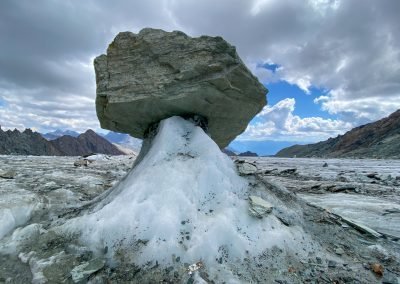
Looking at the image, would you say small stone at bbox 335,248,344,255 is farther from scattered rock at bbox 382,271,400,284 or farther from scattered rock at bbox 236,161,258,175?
scattered rock at bbox 236,161,258,175

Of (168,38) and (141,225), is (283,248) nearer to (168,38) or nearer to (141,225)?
(141,225)

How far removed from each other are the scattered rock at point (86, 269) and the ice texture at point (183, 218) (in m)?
0.29

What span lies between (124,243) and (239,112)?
240 inches

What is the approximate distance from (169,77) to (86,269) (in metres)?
5.40

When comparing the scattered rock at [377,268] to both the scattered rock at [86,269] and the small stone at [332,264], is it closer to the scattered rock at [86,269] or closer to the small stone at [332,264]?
the small stone at [332,264]

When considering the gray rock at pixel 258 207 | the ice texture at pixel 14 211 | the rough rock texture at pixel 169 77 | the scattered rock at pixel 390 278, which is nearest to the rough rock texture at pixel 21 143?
the ice texture at pixel 14 211

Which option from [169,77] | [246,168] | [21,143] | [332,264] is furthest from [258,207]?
[21,143]

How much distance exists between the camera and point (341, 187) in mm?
16703

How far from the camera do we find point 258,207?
755cm

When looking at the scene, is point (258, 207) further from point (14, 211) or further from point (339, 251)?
point (14, 211)

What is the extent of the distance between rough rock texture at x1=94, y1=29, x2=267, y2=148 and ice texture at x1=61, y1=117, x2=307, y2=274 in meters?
1.49

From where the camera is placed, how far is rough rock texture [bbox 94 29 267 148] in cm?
931

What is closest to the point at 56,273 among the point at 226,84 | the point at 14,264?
the point at 14,264

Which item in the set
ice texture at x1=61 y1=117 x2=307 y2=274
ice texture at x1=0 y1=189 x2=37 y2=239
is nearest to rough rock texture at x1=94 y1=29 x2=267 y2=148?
ice texture at x1=61 y1=117 x2=307 y2=274
